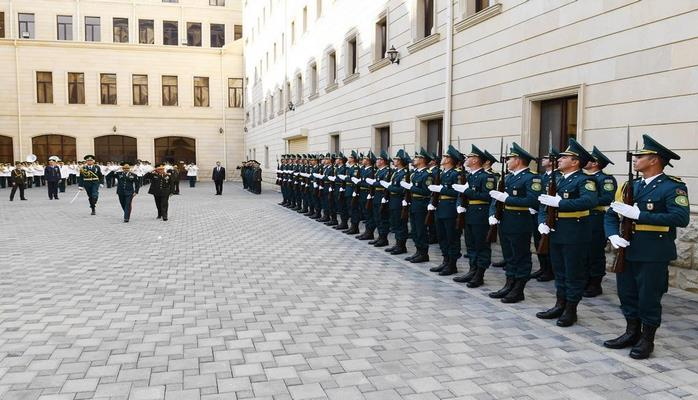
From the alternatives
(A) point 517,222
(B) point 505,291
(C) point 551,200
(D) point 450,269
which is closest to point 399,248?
(D) point 450,269

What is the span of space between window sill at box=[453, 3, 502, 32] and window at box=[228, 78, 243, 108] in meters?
32.0

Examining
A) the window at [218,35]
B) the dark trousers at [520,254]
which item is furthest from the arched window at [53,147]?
the dark trousers at [520,254]

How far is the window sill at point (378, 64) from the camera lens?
1552 centimetres

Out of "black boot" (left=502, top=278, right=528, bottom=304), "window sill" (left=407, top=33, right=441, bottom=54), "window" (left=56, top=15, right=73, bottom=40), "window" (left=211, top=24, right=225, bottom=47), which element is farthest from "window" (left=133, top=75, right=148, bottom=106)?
"black boot" (left=502, top=278, right=528, bottom=304)

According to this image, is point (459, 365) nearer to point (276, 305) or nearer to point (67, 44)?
point (276, 305)

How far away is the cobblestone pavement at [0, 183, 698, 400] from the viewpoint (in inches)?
166

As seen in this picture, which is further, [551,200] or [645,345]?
[551,200]

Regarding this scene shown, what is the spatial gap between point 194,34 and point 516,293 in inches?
1585

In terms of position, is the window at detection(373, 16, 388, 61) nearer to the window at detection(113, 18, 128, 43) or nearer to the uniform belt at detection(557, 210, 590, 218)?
the uniform belt at detection(557, 210, 590, 218)

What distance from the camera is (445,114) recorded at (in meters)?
12.5

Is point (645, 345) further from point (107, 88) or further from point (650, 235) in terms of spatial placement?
point (107, 88)

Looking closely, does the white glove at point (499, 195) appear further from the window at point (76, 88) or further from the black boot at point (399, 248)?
the window at point (76, 88)

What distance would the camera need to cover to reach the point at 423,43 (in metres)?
13.3

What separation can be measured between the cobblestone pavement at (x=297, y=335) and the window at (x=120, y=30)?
35.1m
